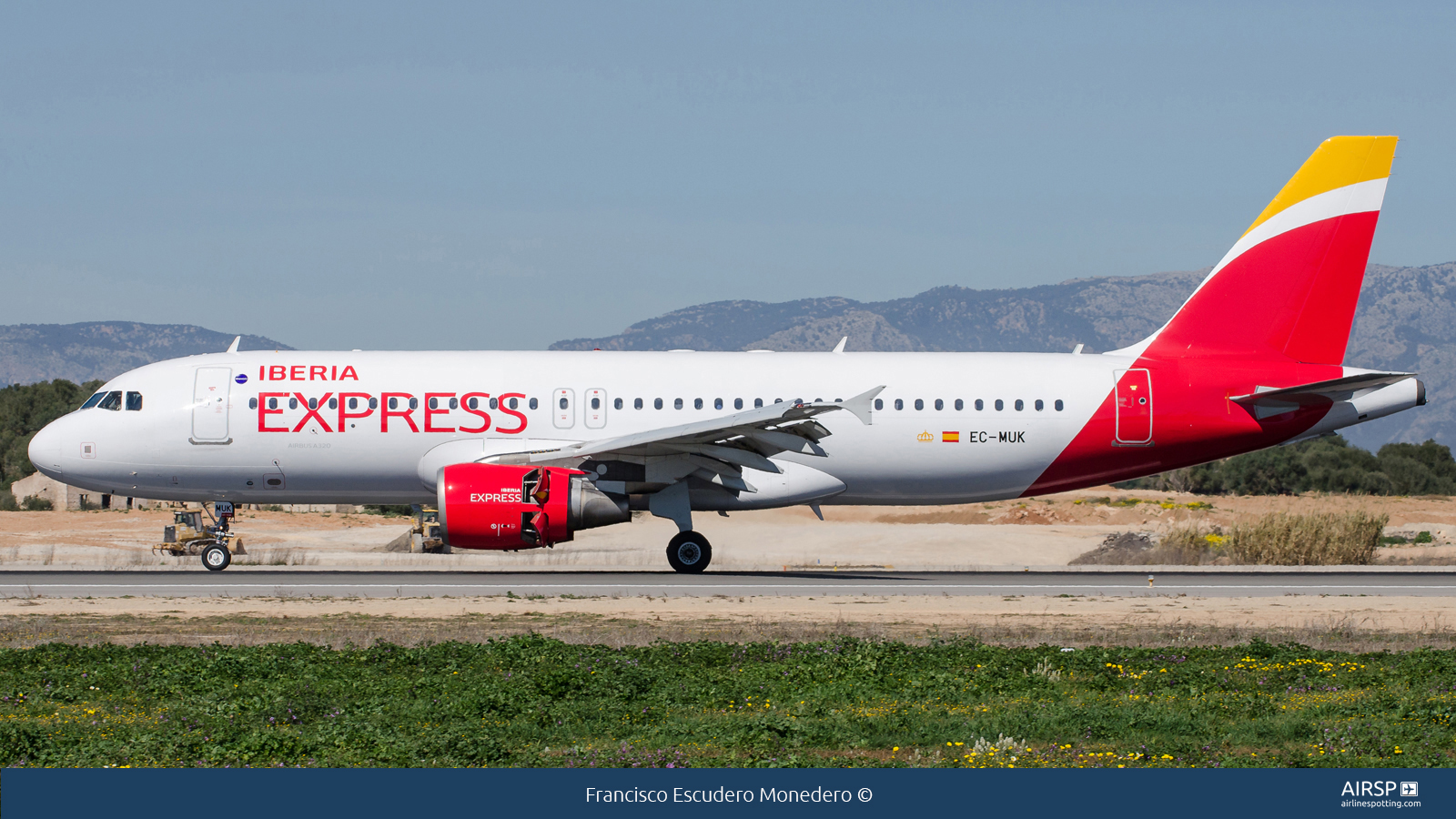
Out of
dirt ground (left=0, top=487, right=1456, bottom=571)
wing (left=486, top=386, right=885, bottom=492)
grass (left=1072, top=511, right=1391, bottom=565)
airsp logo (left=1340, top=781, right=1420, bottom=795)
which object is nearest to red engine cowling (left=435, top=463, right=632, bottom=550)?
wing (left=486, top=386, right=885, bottom=492)

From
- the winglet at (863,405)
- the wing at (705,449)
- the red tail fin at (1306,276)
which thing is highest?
the red tail fin at (1306,276)

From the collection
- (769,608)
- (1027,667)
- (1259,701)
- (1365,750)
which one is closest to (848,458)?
(769,608)

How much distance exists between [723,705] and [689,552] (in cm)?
1446

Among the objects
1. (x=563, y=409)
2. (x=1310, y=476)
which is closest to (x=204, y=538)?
(x=563, y=409)

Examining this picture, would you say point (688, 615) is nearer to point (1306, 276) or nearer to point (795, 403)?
point (795, 403)

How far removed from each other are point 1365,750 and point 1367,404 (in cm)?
1866

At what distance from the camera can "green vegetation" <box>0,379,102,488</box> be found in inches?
2968

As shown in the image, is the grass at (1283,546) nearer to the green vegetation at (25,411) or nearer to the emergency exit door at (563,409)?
the emergency exit door at (563,409)

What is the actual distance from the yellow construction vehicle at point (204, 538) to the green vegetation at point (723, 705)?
11.7 meters

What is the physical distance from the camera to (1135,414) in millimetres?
26594

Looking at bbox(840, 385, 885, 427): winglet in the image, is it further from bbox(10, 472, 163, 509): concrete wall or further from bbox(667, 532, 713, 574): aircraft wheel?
bbox(10, 472, 163, 509): concrete wall

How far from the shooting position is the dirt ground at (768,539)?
102 ft

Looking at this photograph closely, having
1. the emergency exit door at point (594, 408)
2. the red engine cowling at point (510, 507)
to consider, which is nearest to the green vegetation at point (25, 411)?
the emergency exit door at point (594, 408)

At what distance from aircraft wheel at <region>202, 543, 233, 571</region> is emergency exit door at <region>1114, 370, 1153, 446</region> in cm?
1694
